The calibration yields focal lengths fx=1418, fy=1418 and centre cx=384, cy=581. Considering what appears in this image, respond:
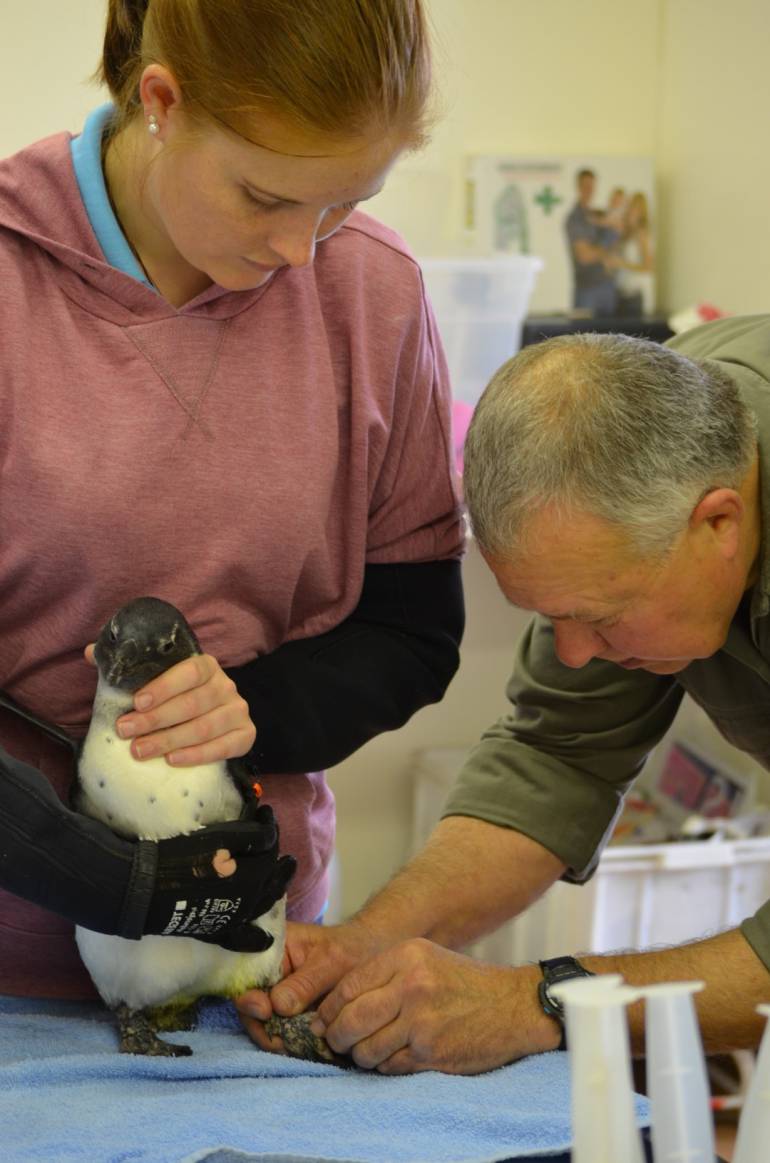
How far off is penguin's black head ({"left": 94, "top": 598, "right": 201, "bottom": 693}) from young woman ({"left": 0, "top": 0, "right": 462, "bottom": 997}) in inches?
0.7

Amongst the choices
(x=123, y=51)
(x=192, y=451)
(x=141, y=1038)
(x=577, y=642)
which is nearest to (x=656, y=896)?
(x=577, y=642)

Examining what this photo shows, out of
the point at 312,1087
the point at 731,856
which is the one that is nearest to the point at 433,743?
the point at 731,856

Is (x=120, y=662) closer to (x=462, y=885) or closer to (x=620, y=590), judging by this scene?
(x=620, y=590)

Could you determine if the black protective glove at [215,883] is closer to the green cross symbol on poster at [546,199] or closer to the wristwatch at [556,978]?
the wristwatch at [556,978]

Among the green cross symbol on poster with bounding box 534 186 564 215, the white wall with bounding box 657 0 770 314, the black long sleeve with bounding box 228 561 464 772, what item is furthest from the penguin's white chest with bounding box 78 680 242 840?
the green cross symbol on poster with bounding box 534 186 564 215

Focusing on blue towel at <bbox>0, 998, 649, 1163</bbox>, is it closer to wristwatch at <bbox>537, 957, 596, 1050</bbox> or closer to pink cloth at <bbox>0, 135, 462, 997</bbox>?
wristwatch at <bbox>537, 957, 596, 1050</bbox>

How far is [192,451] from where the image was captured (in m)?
1.16

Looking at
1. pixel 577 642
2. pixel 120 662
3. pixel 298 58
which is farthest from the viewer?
pixel 577 642

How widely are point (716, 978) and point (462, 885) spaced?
29 cm

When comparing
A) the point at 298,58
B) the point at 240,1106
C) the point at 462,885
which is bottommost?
the point at 462,885

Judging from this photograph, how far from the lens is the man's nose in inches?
50.2

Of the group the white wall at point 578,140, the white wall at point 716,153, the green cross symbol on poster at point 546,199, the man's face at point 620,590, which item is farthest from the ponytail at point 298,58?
the green cross symbol on poster at point 546,199

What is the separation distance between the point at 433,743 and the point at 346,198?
6.16 ft

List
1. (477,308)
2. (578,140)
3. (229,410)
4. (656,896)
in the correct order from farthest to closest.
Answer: (578,140) < (477,308) < (656,896) < (229,410)
